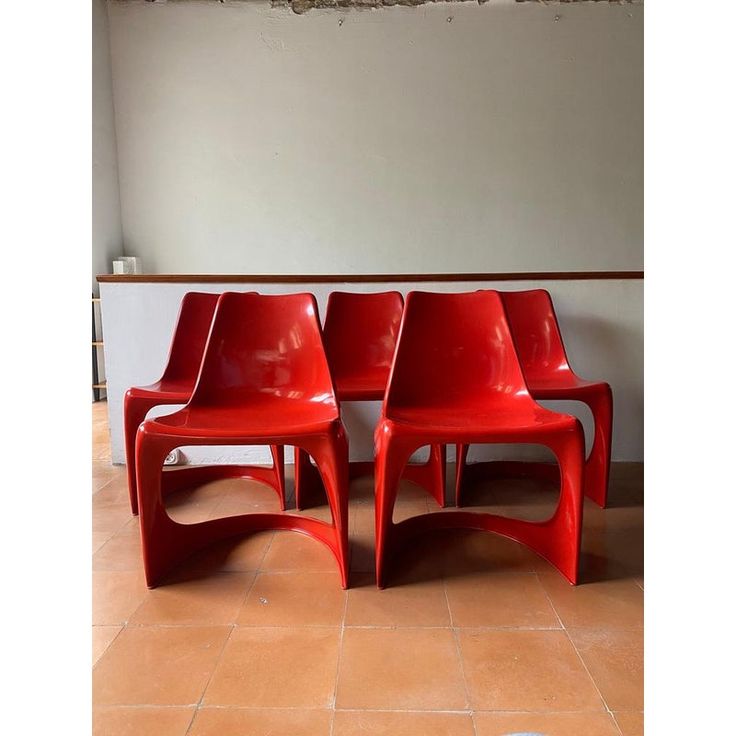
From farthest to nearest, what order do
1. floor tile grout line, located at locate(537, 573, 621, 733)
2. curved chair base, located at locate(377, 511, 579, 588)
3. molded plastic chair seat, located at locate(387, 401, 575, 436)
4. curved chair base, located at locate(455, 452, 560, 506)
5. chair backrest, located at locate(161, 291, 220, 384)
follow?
curved chair base, located at locate(455, 452, 560, 506), chair backrest, located at locate(161, 291, 220, 384), curved chair base, located at locate(377, 511, 579, 588), molded plastic chair seat, located at locate(387, 401, 575, 436), floor tile grout line, located at locate(537, 573, 621, 733)

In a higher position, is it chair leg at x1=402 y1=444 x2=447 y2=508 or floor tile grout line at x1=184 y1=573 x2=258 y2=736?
chair leg at x1=402 y1=444 x2=447 y2=508

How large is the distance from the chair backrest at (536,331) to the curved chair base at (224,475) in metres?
1.12

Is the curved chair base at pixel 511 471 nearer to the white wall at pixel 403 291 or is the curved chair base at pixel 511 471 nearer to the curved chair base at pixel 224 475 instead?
the white wall at pixel 403 291

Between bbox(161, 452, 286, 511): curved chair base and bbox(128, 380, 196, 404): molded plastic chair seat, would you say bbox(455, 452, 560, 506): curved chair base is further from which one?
bbox(128, 380, 196, 404): molded plastic chair seat

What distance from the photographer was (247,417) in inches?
67.6

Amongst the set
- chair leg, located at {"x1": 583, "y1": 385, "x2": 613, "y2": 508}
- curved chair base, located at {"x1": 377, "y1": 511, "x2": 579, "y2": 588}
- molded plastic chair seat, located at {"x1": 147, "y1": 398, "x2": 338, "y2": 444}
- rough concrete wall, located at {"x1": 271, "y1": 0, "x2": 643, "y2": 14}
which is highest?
rough concrete wall, located at {"x1": 271, "y1": 0, "x2": 643, "y2": 14}

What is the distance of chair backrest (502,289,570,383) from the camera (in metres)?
2.45

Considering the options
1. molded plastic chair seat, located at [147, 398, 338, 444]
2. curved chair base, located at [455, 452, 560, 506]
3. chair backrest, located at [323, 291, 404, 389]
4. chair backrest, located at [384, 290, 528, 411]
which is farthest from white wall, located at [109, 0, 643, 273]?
molded plastic chair seat, located at [147, 398, 338, 444]

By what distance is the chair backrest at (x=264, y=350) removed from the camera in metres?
1.93

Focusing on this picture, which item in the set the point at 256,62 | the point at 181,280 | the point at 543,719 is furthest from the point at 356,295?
the point at 256,62

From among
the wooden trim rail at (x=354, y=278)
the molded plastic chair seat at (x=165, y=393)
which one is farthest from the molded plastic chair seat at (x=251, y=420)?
the wooden trim rail at (x=354, y=278)

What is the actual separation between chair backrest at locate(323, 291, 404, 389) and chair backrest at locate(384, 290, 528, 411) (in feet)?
1.87

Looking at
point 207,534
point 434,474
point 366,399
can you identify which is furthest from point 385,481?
point 434,474
